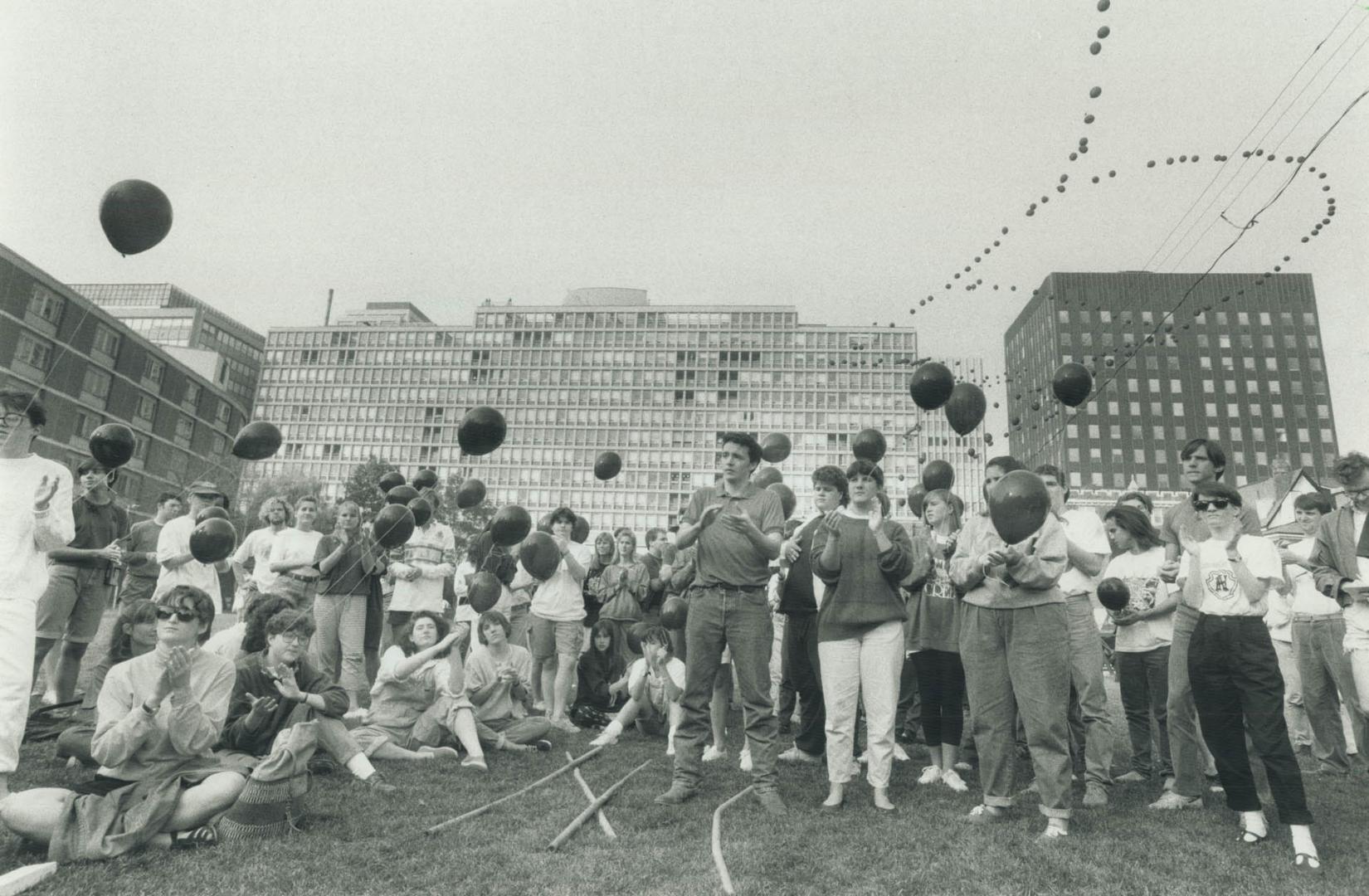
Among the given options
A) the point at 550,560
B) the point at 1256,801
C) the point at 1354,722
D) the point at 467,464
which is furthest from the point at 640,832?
the point at 467,464

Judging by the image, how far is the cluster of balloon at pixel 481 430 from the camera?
8.54 meters

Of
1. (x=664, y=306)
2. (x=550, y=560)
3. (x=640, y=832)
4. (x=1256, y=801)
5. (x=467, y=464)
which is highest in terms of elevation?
(x=664, y=306)

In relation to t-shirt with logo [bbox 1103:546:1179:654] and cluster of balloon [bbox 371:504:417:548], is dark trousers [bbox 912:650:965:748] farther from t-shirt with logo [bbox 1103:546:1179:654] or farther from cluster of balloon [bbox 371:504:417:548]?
cluster of balloon [bbox 371:504:417:548]

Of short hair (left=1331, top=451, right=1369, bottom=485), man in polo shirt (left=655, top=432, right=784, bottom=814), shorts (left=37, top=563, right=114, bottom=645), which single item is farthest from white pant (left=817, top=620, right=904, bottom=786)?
shorts (left=37, top=563, right=114, bottom=645)

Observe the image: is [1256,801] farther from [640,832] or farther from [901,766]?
[640,832]

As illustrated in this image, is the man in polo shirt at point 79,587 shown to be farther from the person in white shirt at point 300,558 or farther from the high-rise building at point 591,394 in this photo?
the high-rise building at point 591,394

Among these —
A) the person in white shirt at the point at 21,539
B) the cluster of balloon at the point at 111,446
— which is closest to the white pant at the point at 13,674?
the person in white shirt at the point at 21,539

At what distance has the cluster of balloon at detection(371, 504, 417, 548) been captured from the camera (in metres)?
7.14

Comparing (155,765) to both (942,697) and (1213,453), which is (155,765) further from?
(1213,453)

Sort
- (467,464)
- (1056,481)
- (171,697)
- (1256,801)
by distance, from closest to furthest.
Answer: (171,697)
(1256,801)
(1056,481)
(467,464)

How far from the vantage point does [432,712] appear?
626cm

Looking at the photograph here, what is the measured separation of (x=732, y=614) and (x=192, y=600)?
9.84ft

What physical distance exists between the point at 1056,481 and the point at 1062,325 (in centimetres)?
9807

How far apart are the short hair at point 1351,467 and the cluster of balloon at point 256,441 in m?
8.78
